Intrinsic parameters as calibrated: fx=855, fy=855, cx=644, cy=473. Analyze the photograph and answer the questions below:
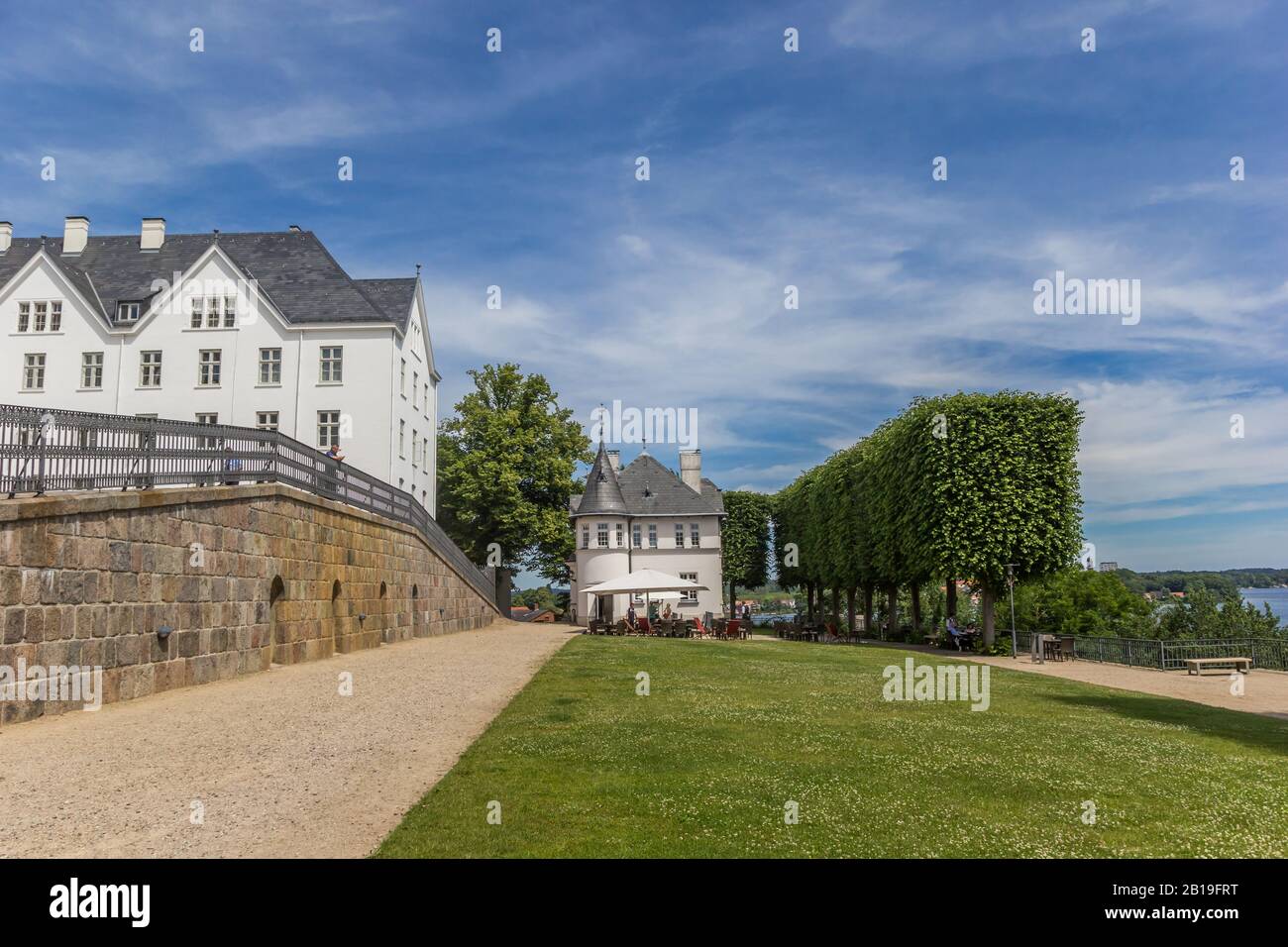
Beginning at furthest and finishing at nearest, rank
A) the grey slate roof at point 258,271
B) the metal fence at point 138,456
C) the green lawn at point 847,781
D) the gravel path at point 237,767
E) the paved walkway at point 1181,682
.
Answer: the grey slate roof at point 258,271 → the paved walkway at point 1181,682 → the metal fence at point 138,456 → the gravel path at point 237,767 → the green lawn at point 847,781

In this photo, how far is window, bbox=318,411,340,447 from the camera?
37.1 meters

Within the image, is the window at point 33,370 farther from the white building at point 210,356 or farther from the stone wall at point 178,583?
the stone wall at point 178,583

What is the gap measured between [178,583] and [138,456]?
86.2 inches

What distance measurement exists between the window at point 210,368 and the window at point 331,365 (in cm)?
423

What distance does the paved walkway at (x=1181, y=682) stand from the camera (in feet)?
59.3

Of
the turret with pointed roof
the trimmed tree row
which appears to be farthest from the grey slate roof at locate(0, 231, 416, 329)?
the trimmed tree row

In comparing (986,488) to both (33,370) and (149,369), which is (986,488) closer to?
(149,369)

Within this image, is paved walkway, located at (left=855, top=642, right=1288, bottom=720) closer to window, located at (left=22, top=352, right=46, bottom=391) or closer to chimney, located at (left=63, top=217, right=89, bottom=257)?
window, located at (left=22, top=352, right=46, bottom=391)

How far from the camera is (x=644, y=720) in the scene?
1180 cm

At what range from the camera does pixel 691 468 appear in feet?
204

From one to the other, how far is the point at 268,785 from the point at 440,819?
2.46 meters

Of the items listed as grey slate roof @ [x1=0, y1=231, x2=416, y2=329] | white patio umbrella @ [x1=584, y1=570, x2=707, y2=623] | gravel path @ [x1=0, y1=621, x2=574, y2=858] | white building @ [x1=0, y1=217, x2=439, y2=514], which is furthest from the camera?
grey slate roof @ [x1=0, y1=231, x2=416, y2=329]

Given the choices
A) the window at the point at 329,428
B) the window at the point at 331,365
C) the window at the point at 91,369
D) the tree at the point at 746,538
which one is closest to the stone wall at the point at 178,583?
the window at the point at 329,428

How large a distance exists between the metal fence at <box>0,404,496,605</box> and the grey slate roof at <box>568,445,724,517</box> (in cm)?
3065
